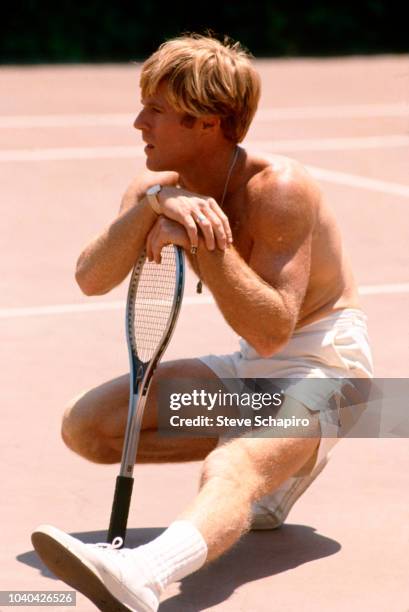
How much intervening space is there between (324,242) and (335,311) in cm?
24

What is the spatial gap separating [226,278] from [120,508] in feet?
2.30

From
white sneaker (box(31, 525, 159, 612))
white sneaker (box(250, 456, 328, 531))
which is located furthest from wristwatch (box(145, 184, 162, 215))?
white sneaker (box(31, 525, 159, 612))

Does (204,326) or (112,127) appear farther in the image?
(112,127)

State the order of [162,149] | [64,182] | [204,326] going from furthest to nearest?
[64,182], [204,326], [162,149]

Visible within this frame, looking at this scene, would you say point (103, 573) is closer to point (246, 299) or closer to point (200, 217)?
point (246, 299)

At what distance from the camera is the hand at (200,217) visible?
14.1ft

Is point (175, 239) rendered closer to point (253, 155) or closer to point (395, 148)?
point (253, 155)

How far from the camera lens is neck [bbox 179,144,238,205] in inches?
183

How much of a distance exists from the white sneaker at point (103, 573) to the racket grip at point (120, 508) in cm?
39

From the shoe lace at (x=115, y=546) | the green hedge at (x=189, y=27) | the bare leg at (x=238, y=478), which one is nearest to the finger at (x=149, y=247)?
the bare leg at (x=238, y=478)

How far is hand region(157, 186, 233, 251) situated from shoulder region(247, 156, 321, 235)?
0.19 m

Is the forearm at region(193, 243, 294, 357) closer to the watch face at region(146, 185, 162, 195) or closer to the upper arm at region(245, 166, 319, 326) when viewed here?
the upper arm at region(245, 166, 319, 326)

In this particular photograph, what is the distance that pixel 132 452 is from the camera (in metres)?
4.36

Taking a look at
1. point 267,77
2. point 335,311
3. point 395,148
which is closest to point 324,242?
point 335,311
